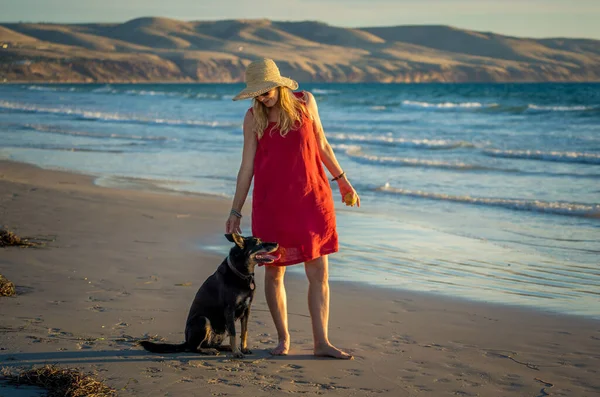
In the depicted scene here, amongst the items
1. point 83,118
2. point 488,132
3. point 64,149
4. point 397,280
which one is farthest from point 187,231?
point 83,118

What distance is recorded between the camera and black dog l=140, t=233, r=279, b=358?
14.4ft

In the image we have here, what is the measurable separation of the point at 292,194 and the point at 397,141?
18226mm

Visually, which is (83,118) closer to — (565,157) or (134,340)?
(565,157)

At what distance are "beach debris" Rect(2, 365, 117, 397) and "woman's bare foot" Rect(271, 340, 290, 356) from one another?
1.09 m

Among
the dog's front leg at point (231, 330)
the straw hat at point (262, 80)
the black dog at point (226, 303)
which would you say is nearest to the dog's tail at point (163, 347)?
the black dog at point (226, 303)

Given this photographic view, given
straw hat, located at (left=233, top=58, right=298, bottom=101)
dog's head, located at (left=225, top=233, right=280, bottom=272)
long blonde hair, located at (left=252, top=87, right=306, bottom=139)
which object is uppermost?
straw hat, located at (left=233, top=58, right=298, bottom=101)

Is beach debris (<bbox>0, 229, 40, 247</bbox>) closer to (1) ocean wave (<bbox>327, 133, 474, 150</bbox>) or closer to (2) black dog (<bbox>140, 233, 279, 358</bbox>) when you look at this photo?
(2) black dog (<bbox>140, 233, 279, 358</bbox>)

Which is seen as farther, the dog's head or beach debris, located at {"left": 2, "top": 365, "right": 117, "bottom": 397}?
the dog's head

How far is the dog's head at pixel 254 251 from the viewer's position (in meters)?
4.38

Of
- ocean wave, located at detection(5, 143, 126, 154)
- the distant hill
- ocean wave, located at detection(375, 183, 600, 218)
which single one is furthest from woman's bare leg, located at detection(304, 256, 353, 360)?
the distant hill

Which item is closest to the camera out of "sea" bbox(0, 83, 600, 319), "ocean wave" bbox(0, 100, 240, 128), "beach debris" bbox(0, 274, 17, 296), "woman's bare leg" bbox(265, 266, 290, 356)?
"woman's bare leg" bbox(265, 266, 290, 356)

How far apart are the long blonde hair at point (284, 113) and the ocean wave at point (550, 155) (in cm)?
1383

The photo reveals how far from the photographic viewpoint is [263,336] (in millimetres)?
5062

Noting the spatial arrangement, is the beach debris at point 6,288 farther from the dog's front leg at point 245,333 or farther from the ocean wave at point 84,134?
the ocean wave at point 84,134
